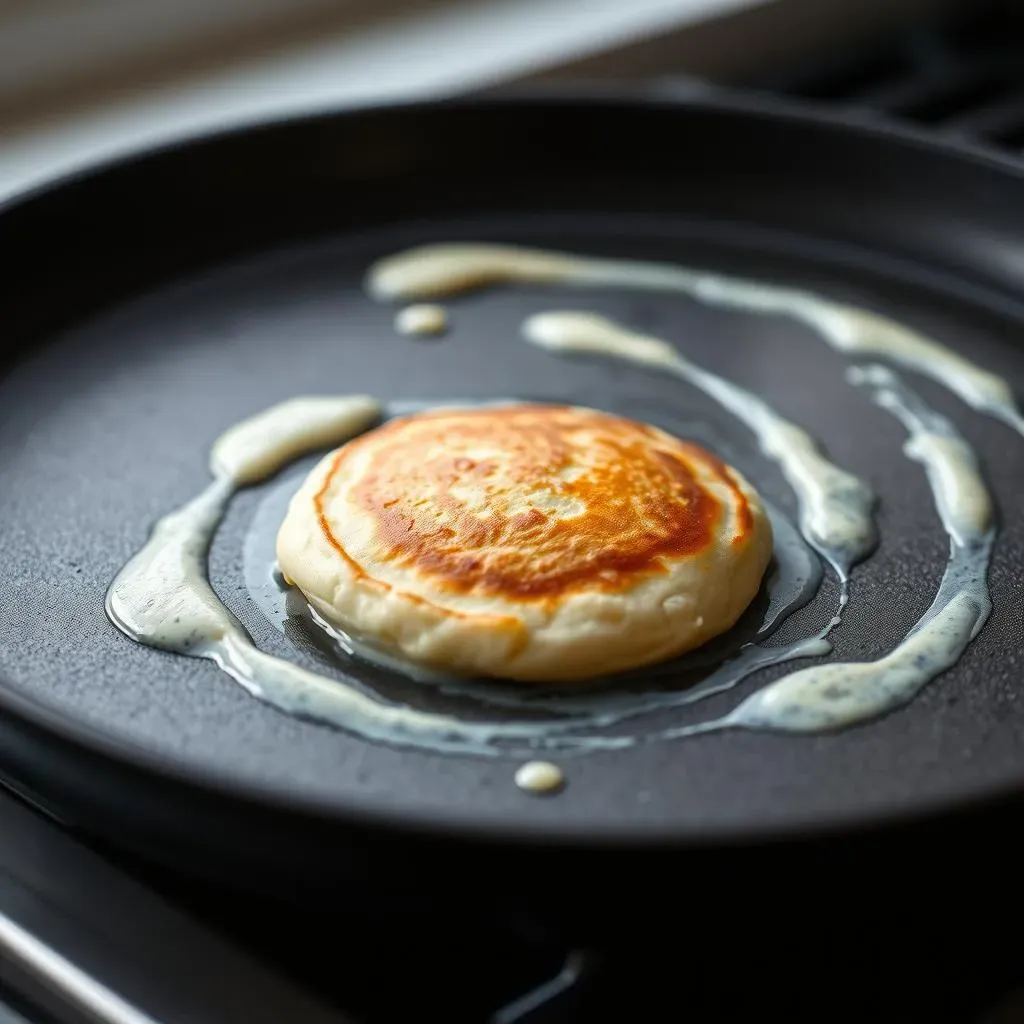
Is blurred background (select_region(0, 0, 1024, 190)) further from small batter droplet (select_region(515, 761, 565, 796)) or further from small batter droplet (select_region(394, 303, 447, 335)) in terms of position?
small batter droplet (select_region(515, 761, 565, 796))

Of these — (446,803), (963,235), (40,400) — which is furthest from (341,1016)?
(963,235)

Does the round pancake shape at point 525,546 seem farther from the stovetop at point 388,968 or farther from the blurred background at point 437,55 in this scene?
the blurred background at point 437,55

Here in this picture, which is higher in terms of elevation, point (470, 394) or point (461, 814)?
point (470, 394)

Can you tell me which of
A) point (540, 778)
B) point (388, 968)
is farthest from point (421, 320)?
point (388, 968)

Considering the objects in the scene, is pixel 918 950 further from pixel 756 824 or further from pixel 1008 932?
pixel 756 824

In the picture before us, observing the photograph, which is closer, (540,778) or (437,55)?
(540,778)

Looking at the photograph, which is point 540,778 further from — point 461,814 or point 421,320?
point 421,320
